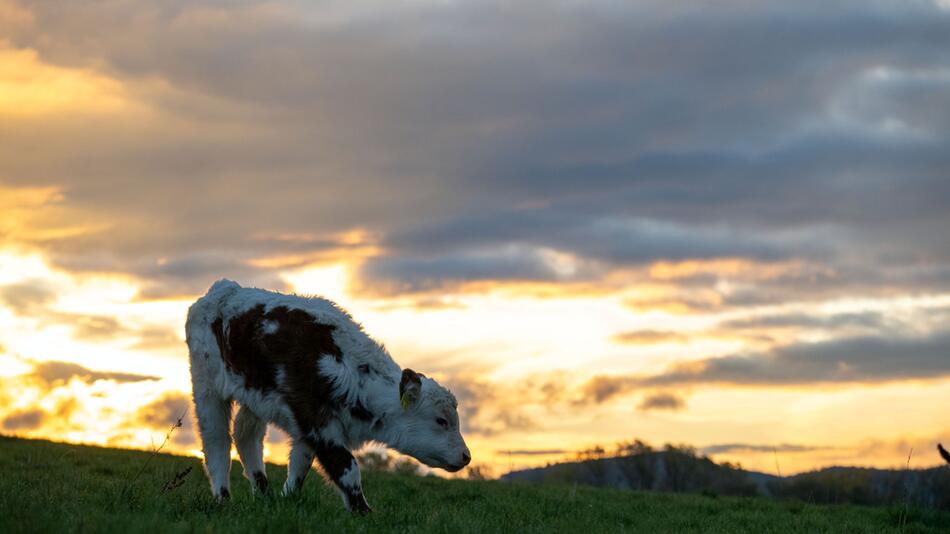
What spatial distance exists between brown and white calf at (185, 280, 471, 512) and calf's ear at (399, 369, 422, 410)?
0.04ft

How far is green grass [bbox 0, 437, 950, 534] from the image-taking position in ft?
28.0

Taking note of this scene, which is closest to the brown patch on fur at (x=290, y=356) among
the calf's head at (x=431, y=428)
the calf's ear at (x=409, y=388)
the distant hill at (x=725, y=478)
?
the calf's ear at (x=409, y=388)

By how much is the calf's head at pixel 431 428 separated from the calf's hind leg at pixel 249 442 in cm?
246

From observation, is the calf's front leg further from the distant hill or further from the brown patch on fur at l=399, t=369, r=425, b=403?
the distant hill

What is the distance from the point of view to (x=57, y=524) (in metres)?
7.75

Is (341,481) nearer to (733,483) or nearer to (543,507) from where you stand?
(543,507)

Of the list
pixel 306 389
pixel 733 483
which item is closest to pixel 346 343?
pixel 306 389

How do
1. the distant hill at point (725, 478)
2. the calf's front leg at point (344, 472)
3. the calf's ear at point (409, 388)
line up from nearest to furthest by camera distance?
the calf's front leg at point (344, 472), the calf's ear at point (409, 388), the distant hill at point (725, 478)

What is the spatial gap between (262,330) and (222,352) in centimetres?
94

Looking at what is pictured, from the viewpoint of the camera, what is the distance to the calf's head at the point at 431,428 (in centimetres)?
1199

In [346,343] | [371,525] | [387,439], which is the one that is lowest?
[371,525]

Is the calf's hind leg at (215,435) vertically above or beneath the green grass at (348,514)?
above

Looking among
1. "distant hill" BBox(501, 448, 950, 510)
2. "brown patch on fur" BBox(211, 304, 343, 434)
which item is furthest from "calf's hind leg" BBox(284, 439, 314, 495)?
"distant hill" BBox(501, 448, 950, 510)

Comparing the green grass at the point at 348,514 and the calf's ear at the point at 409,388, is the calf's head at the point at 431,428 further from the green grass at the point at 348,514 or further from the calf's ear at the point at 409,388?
the green grass at the point at 348,514
